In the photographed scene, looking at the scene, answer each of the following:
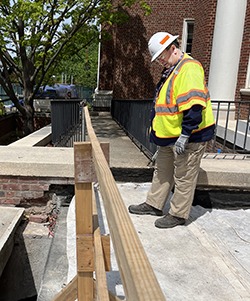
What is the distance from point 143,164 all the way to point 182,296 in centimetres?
A: 266

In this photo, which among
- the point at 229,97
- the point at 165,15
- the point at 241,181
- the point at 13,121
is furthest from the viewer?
the point at 165,15

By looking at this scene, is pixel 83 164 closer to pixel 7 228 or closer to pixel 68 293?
pixel 68 293

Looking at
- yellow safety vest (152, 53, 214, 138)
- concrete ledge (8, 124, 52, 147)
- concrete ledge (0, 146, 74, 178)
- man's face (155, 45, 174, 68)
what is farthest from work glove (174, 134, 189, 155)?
concrete ledge (8, 124, 52, 147)

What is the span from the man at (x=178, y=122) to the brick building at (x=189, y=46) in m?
5.69

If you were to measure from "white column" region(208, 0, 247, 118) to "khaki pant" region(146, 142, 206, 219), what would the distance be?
5645 mm

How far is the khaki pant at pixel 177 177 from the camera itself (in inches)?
119

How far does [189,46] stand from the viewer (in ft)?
46.9

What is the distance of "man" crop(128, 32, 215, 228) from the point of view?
273 centimetres

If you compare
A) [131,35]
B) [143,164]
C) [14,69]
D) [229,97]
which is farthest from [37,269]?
[131,35]

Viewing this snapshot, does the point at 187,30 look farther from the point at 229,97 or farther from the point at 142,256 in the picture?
the point at 142,256

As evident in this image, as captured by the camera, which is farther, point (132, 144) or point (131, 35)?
point (131, 35)

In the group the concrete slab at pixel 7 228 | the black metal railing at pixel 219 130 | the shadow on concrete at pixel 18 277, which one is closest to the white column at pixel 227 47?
the black metal railing at pixel 219 130

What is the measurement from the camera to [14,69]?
10578mm

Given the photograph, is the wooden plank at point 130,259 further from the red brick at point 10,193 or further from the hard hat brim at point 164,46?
the red brick at point 10,193
